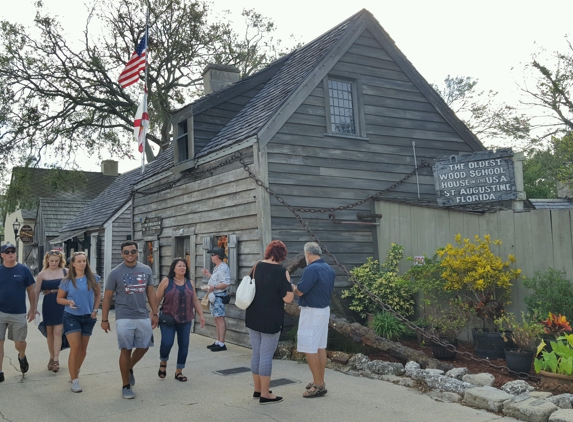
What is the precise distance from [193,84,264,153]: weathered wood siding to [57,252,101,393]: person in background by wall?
508 centimetres

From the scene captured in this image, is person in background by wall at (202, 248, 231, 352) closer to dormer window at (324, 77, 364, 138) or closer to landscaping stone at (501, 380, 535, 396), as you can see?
dormer window at (324, 77, 364, 138)

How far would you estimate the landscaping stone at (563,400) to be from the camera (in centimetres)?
521

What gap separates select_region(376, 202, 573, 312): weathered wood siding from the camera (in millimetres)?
7395

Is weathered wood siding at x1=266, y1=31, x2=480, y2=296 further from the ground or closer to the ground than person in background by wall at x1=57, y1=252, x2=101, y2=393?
further from the ground

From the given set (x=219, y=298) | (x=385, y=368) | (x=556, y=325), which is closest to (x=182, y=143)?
(x=219, y=298)

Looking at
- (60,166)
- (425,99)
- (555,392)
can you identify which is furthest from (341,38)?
(60,166)

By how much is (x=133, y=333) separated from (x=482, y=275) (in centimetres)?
491

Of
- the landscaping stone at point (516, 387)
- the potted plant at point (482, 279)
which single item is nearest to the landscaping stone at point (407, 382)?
the landscaping stone at point (516, 387)

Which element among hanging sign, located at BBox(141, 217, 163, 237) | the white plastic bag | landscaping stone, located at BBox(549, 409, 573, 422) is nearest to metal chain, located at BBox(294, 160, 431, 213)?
the white plastic bag

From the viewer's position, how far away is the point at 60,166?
2391cm

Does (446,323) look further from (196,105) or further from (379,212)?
(196,105)

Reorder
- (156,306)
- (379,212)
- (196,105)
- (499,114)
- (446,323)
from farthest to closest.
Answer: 1. (499,114)
2. (196,105)
3. (379,212)
4. (446,323)
5. (156,306)

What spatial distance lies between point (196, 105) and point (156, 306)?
6067 millimetres

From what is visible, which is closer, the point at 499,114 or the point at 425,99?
the point at 425,99
